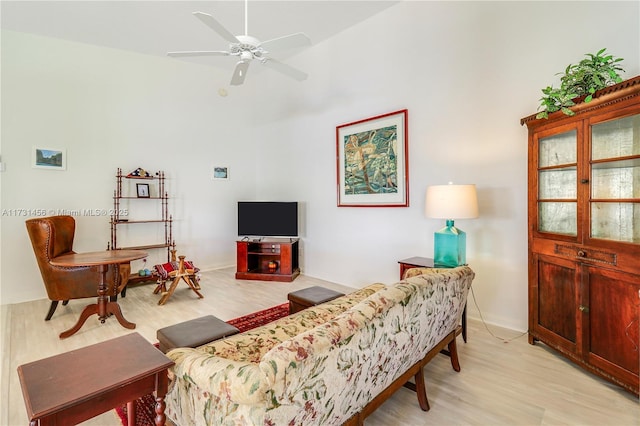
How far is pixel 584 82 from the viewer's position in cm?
214

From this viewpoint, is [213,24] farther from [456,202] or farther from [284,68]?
[456,202]

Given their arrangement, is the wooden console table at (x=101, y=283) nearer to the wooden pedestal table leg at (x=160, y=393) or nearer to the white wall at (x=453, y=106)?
the wooden pedestal table leg at (x=160, y=393)

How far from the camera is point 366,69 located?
13.7 feet

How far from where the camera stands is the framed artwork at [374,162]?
3.85 m

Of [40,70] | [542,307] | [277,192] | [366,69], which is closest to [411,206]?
[542,307]

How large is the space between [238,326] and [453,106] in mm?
3283

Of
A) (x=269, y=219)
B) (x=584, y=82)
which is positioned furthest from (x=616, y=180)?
(x=269, y=219)

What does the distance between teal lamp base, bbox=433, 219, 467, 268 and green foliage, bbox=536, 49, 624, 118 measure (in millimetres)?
1136

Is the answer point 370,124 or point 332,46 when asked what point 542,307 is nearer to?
point 370,124

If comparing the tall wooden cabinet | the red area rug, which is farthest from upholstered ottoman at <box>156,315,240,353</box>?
the tall wooden cabinet

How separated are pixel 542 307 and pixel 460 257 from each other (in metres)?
0.72

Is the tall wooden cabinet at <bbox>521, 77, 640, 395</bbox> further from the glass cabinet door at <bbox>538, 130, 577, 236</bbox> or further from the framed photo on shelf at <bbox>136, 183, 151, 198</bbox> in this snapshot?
the framed photo on shelf at <bbox>136, 183, 151, 198</bbox>

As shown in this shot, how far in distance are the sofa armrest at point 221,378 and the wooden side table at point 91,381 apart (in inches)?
3.0

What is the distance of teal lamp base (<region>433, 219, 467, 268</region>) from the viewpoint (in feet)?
9.18
